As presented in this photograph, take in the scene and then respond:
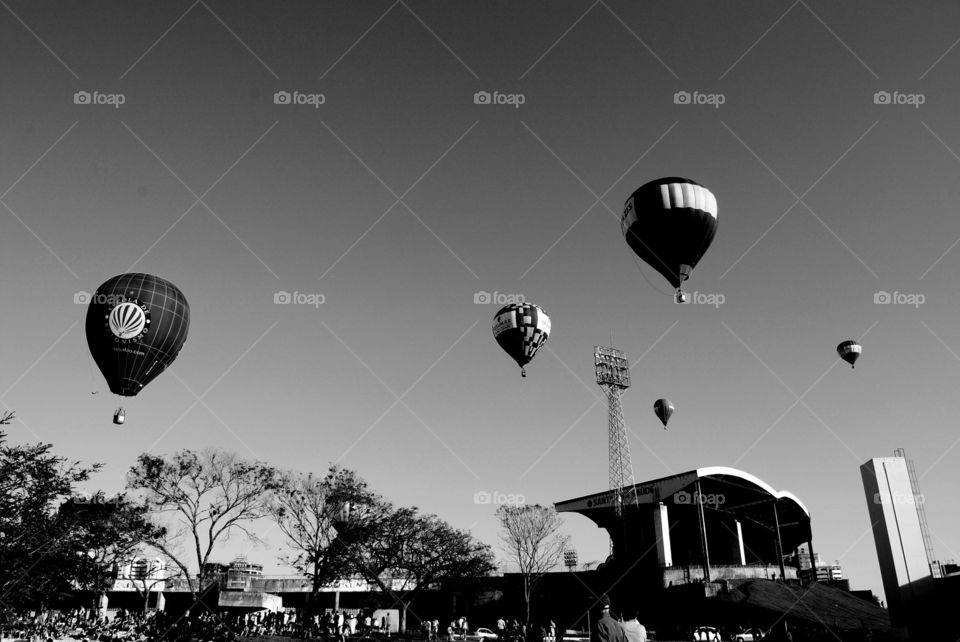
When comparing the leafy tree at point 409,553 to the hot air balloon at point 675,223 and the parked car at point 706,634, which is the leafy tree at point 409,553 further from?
the hot air balloon at point 675,223

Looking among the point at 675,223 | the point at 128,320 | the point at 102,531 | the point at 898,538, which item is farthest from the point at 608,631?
the point at 102,531

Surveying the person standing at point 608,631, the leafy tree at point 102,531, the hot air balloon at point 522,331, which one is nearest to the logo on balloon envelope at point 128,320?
the leafy tree at point 102,531

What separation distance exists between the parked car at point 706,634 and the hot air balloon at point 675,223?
2262 cm

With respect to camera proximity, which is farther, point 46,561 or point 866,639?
point 866,639

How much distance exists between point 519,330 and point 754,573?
94.4 feet

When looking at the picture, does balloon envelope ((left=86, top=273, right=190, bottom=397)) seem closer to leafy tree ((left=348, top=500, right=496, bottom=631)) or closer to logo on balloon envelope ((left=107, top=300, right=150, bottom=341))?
logo on balloon envelope ((left=107, top=300, right=150, bottom=341))

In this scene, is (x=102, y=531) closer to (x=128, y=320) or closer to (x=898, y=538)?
(x=128, y=320)

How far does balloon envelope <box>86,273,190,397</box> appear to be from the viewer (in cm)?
2361

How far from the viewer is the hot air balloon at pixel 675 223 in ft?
72.5

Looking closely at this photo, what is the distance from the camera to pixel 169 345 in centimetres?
2470

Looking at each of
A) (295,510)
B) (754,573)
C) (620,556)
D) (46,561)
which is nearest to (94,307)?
(46,561)

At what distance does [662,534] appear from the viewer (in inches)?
2078

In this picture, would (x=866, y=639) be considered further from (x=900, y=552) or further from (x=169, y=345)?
(x=169, y=345)

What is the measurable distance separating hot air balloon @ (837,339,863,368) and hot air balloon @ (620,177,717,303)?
24.7m
